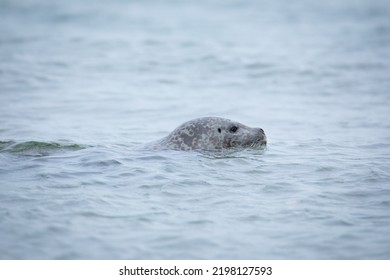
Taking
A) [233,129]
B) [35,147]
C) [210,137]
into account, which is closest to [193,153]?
[210,137]

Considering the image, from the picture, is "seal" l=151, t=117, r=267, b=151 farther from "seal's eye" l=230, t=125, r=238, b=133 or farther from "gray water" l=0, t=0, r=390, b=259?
"gray water" l=0, t=0, r=390, b=259

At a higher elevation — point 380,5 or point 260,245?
point 380,5

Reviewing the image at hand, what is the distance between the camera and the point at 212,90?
52.4ft

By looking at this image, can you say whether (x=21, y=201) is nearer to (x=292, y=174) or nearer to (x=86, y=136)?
(x=292, y=174)

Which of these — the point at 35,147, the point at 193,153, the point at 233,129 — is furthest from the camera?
the point at 35,147

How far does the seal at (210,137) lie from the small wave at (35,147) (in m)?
1.32

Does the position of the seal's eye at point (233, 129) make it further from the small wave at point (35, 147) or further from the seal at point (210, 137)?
the small wave at point (35, 147)

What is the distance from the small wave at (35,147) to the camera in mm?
9445

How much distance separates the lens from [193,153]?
356 inches

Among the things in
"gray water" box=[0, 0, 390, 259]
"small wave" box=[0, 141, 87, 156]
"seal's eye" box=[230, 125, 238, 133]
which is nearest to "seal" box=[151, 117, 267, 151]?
"seal's eye" box=[230, 125, 238, 133]

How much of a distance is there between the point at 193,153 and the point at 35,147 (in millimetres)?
2367

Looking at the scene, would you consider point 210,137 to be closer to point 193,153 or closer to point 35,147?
point 193,153
